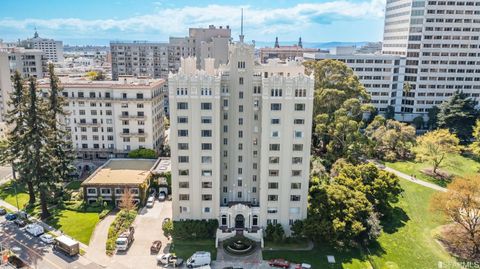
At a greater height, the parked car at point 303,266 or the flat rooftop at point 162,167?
the flat rooftop at point 162,167

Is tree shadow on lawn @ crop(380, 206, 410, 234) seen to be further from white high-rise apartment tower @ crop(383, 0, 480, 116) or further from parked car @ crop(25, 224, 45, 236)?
white high-rise apartment tower @ crop(383, 0, 480, 116)

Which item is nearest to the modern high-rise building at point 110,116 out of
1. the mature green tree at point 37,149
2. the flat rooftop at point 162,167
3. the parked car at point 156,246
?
the flat rooftop at point 162,167

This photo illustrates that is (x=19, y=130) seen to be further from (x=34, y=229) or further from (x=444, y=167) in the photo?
(x=444, y=167)

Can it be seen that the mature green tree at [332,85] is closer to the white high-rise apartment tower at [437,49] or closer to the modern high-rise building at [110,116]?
the modern high-rise building at [110,116]

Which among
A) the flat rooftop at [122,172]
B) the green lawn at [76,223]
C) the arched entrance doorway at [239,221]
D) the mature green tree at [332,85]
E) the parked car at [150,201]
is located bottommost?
the green lawn at [76,223]

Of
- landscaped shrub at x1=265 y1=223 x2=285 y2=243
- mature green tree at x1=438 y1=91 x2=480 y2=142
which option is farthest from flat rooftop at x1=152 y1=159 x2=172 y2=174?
mature green tree at x1=438 y1=91 x2=480 y2=142

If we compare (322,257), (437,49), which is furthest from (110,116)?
(437,49)

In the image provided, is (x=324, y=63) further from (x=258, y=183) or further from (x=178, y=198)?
(x=178, y=198)
